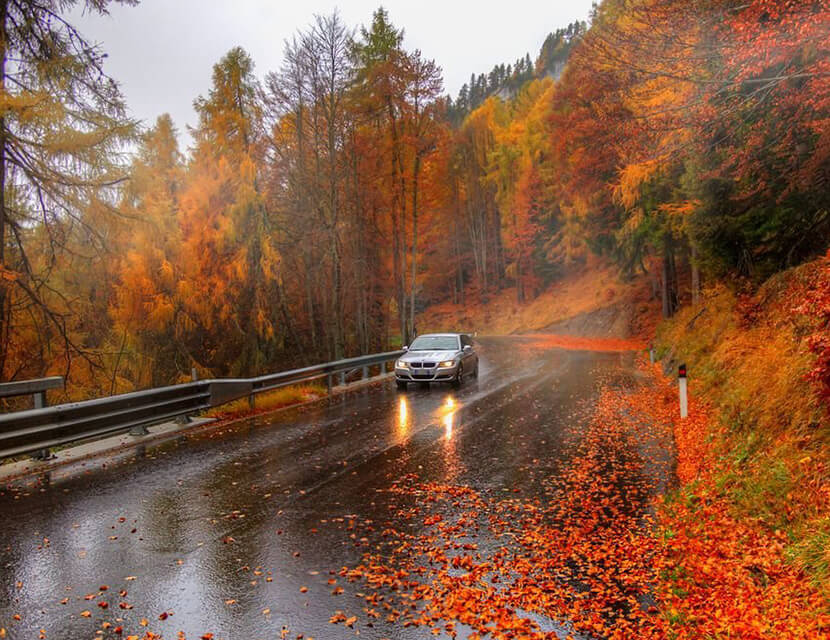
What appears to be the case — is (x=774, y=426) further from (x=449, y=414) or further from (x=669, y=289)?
(x=669, y=289)

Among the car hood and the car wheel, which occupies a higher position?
the car hood

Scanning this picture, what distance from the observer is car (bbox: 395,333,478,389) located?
16.9 m

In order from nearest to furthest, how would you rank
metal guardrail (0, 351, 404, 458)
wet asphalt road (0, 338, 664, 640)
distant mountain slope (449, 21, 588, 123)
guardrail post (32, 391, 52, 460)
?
wet asphalt road (0, 338, 664, 640), metal guardrail (0, 351, 404, 458), guardrail post (32, 391, 52, 460), distant mountain slope (449, 21, 588, 123)

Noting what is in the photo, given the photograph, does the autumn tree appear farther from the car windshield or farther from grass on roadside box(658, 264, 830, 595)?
grass on roadside box(658, 264, 830, 595)

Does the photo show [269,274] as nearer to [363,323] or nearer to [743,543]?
[363,323]

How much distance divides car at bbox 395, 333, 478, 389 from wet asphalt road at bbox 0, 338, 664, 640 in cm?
443

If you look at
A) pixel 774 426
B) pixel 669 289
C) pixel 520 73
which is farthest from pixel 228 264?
pixel 520 73

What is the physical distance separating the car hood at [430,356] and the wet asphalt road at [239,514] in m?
4.71

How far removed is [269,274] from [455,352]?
7325 mm

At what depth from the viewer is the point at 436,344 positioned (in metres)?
18.6

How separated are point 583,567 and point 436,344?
13.9m

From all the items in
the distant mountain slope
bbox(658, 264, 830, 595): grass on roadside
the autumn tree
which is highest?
the distant mountain slope

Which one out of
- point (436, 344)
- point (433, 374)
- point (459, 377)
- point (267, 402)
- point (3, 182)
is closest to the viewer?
point (3, 182)

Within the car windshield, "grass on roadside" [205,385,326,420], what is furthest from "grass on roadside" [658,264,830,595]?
"grass on roadside" [205,385,326,420]
